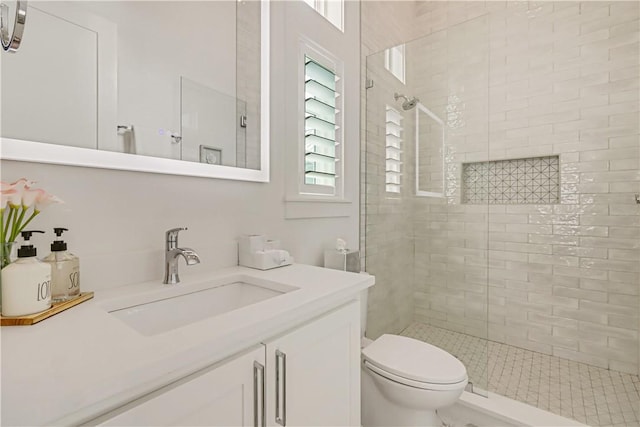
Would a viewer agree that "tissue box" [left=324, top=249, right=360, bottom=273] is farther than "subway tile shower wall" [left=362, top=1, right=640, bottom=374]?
No

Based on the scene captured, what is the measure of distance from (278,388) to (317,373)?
16 cm

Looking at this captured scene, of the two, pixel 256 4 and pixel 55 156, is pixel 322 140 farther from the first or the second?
pixel 55 156

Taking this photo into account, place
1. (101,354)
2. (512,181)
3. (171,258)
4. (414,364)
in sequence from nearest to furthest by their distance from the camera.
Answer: (101,354), (171,258), (414,364), (512,181)

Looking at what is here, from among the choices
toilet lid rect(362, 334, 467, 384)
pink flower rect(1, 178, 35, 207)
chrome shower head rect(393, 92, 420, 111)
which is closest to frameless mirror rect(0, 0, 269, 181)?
pink flower rect(1, 178, 35, 207)

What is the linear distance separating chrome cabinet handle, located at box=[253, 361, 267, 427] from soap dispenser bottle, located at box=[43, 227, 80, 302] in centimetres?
48

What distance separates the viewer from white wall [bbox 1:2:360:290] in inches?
32.7

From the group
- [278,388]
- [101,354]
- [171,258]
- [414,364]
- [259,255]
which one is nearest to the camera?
[101,354]

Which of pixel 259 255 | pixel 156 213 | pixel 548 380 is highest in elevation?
pixel 156 213

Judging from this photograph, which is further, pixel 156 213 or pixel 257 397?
pixel 156 213

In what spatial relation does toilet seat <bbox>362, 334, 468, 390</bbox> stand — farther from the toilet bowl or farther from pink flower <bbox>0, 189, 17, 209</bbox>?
pink flower <bbox>0, 189, 17, 209</bbox>

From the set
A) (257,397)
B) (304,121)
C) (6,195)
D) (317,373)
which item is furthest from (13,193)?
(304,121)

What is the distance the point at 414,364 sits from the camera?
130 centimetres

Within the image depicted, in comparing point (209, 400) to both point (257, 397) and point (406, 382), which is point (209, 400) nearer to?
point (257, 397)

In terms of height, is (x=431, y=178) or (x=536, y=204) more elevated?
(x=431, y=178)
